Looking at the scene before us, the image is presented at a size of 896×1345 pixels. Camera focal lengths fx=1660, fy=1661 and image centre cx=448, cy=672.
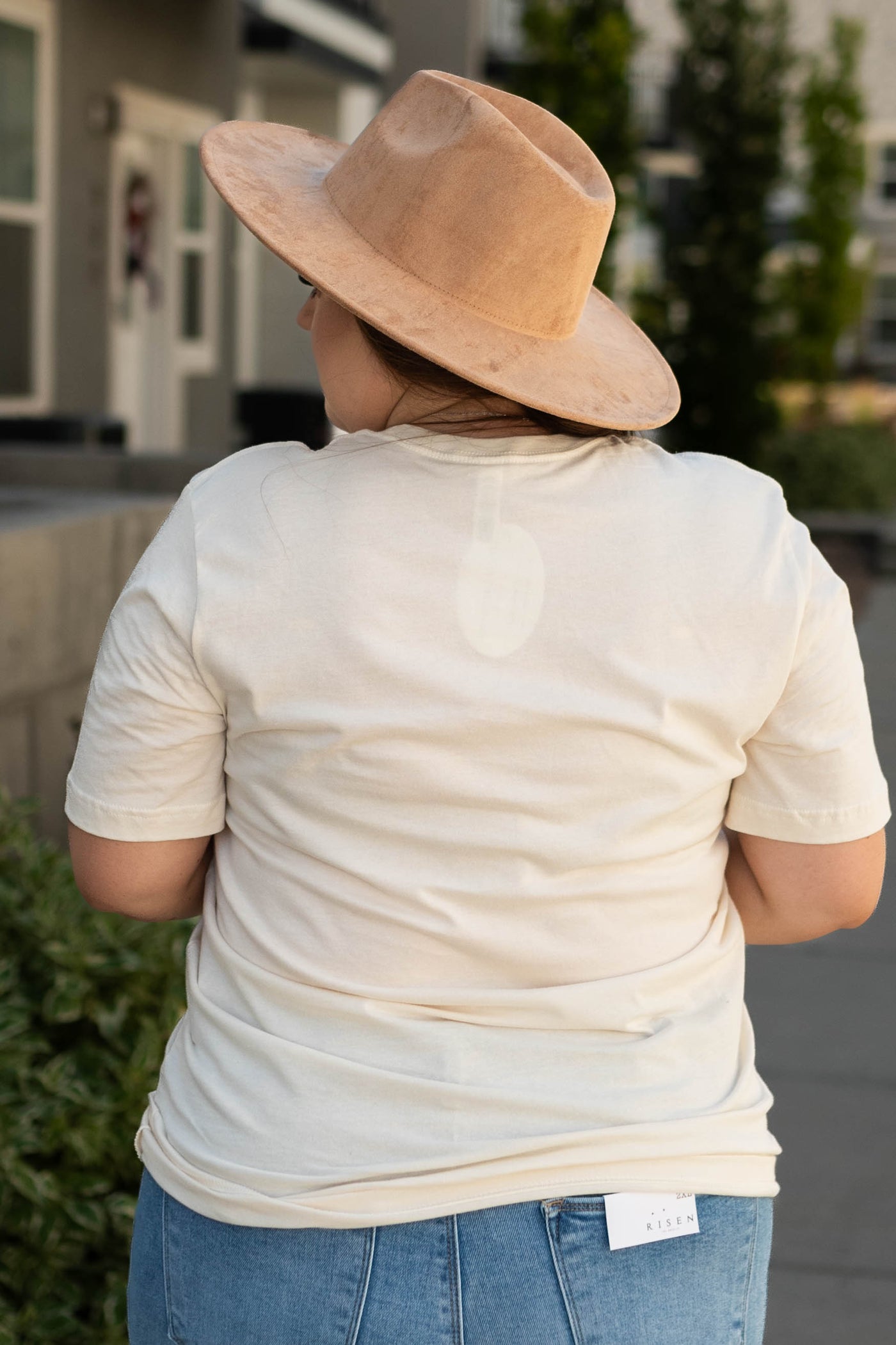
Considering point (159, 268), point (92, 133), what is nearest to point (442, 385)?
point (92, 133)

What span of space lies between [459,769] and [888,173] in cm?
4163

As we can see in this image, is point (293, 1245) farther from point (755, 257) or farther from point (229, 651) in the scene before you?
point (755, 257)

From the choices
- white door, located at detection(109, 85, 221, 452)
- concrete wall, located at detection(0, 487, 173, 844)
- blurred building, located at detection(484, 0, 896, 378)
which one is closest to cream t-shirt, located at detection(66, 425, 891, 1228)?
concrete wall, located at detection(0, 487, 173, 844)

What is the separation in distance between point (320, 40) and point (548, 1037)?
14.1m

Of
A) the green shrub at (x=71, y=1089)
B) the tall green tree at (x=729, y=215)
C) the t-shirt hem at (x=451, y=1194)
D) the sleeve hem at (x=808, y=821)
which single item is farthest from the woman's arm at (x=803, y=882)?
the tall green tree at (x=729, y=215)

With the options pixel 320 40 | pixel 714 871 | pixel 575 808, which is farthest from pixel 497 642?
pixel 320 40

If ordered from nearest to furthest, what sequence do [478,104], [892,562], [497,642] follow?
[497,642], [478,104], [892,562]

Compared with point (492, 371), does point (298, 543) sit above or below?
below

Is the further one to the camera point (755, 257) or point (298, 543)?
point (755, 257)

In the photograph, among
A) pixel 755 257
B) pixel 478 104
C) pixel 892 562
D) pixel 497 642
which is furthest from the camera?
pixel 755 257

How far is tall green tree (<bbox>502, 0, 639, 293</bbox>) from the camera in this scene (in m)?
14.9

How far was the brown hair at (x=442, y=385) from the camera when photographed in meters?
1.41

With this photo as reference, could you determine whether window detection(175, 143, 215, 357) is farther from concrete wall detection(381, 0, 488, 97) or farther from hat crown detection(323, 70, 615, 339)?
hat crown detection(323, 70, 615, 339)

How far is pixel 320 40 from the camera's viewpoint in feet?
46.6
